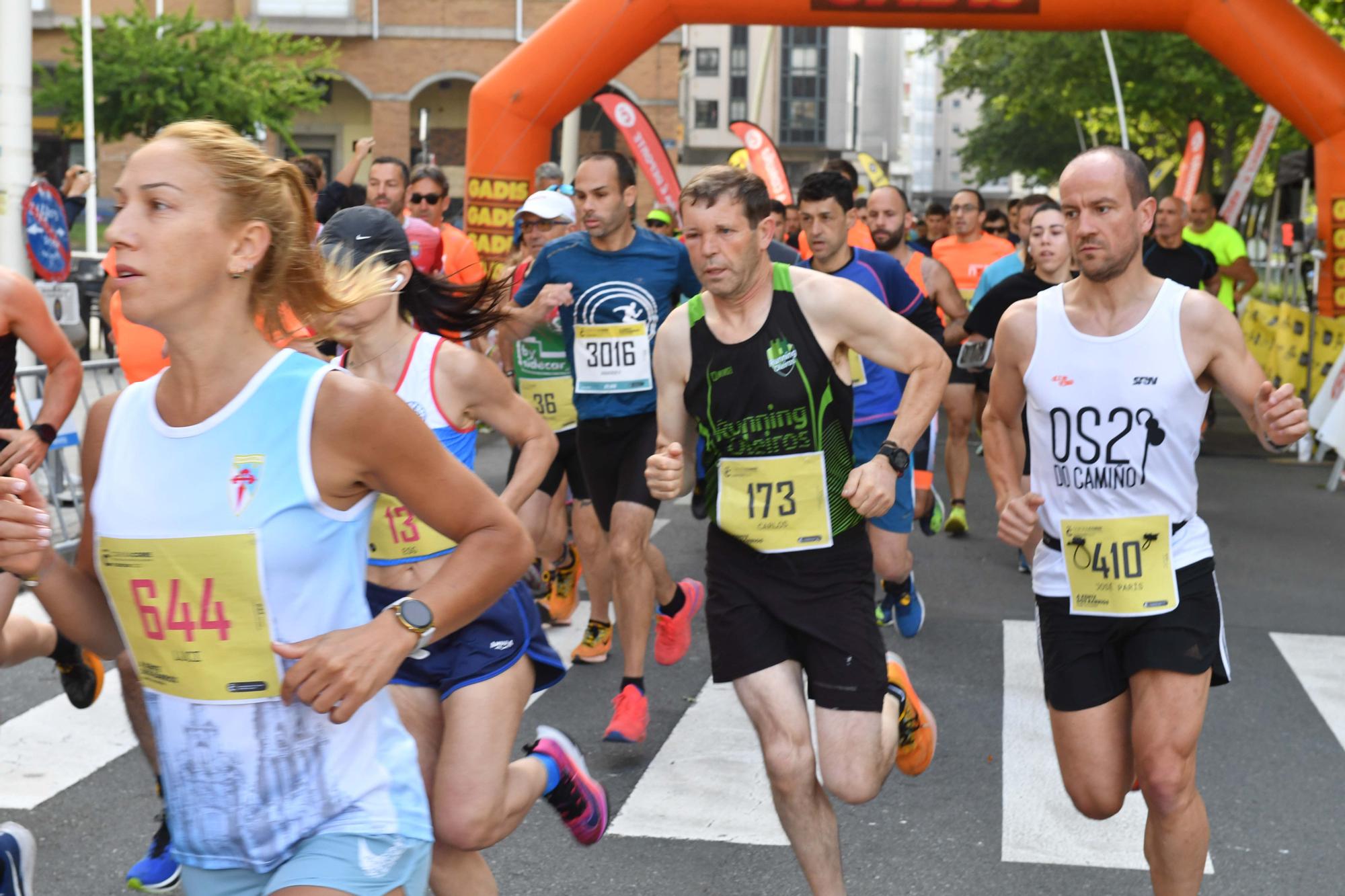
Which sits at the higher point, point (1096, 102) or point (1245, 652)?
point (1096, 102)

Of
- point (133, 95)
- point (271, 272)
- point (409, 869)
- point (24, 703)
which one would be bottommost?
point (24, 703)

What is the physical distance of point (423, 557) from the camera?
13.1 feet

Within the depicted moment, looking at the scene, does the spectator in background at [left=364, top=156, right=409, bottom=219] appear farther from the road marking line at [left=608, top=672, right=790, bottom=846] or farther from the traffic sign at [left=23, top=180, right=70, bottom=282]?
the road marking line at [left=608, top=672, right=790, bottom=846]

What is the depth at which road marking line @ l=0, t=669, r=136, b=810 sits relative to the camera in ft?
17.7

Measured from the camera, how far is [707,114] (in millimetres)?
92250

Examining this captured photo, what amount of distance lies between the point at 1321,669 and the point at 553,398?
148 inches

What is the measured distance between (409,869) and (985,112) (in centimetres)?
6403

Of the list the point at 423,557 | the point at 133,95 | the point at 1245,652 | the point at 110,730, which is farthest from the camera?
the point at 133,95

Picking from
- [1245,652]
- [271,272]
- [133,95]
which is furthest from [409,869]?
[133,95]

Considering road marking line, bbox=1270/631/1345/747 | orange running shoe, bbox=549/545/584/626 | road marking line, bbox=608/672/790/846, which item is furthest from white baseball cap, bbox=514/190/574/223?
road marking line, bbox=1270/631/1345/747

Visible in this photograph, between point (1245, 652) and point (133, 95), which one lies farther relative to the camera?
point (133, 95)

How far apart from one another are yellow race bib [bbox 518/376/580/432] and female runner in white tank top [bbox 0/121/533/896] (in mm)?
5247

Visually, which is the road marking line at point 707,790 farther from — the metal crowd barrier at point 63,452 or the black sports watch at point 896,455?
the metal crowd barrier at point 63,452

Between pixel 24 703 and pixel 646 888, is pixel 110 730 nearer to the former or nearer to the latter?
pixel 24 703
